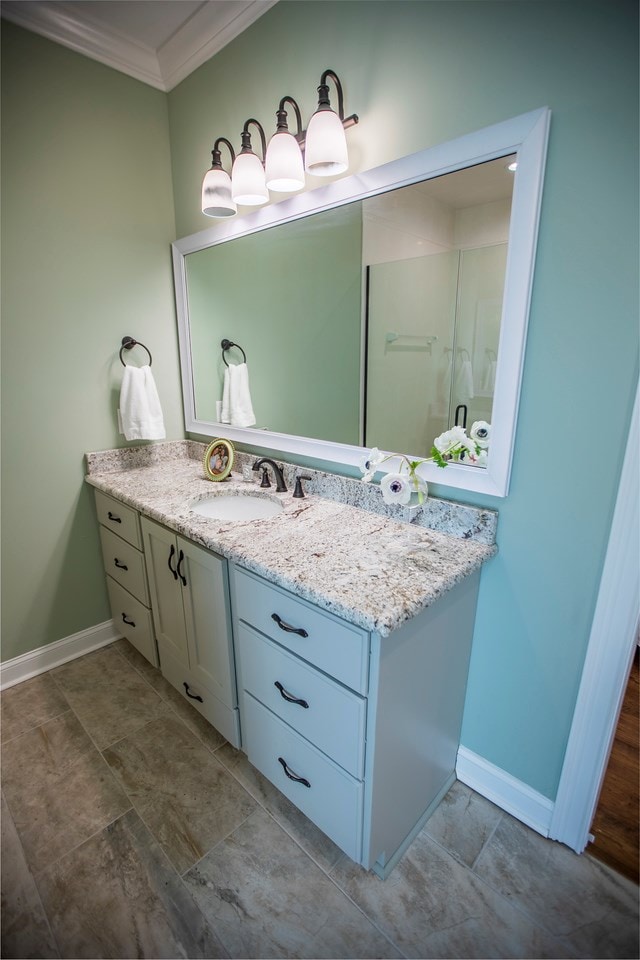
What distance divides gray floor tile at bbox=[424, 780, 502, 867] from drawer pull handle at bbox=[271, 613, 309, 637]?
0.79m

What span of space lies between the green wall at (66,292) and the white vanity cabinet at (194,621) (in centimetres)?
58

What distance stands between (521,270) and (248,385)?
1194 millimetres

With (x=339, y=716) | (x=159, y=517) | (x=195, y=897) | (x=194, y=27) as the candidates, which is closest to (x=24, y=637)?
(x=159, y=517)

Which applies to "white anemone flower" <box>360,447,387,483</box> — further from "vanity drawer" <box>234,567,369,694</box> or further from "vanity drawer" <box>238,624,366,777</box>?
"vanity drawer" <box>238,624,366,777</box>

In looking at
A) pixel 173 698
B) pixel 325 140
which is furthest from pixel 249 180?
pixel 173 698

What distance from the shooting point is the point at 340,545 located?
122 centimetres

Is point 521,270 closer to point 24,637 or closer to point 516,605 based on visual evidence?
point 516,605

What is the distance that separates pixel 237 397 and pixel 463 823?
174 centimetres

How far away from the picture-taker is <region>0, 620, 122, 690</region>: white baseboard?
6.15 feet

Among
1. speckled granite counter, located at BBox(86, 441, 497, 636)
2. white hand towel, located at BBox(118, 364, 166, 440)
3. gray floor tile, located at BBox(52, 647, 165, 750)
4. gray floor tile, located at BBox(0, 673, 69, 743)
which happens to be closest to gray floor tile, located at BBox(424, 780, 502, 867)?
speckled granite counter, located at BBox(86, 441, 497, 636)

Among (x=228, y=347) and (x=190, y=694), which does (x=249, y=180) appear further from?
(x=190, y=694)

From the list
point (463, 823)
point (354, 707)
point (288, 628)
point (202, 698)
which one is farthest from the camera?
point (202, 698)

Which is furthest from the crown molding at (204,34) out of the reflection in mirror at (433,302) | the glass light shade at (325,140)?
the reflection in mirror at (433,302)

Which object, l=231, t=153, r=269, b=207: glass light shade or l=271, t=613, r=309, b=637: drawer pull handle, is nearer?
l=271, t=613, r=309, b=637: drawer pull handle
